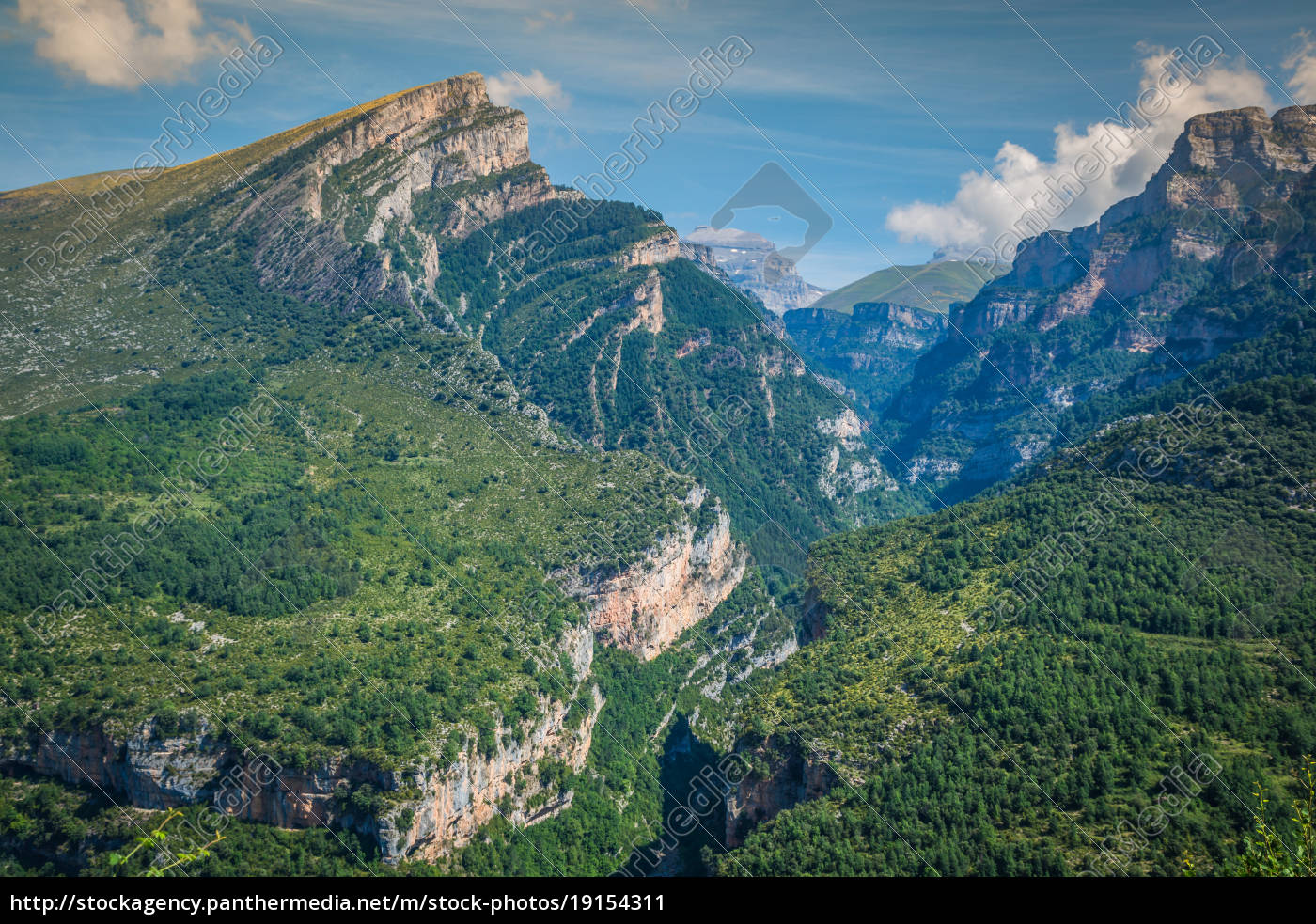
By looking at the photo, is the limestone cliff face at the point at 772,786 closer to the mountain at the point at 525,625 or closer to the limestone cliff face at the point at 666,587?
the mountain at the point at 525,625

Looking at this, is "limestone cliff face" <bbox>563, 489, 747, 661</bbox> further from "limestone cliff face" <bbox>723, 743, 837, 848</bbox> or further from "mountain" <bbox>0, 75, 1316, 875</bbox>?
"limestone cliff face" <bbox>723, 743, 837, 848</bbox>

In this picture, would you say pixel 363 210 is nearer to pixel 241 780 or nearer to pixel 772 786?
pixel 241 780

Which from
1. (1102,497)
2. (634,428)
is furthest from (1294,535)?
(634,428)

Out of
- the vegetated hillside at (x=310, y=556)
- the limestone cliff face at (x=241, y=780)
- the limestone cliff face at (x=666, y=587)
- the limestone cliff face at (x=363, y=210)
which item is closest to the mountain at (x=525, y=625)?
the limestone cliff face at (x=241, y=780)

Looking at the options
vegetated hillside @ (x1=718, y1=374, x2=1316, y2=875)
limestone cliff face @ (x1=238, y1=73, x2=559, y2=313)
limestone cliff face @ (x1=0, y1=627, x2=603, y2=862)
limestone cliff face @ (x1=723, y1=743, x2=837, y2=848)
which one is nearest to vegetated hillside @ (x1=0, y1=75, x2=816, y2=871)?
limestone cliff face @ (x1=0, y1=627, x2=603, y2=862)

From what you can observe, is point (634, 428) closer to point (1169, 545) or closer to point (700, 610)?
point (700, 610)

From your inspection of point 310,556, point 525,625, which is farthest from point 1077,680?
point 310,556
